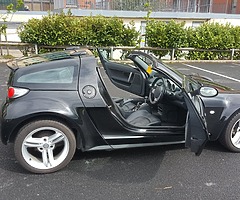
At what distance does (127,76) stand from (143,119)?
1.04 metres

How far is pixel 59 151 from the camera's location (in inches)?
109

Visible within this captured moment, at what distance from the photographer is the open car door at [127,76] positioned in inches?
157

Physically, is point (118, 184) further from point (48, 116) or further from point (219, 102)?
point (219, 102)

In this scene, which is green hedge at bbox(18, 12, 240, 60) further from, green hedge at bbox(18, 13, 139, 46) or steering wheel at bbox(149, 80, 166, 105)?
steering wheel at bbox(149, 80, 166, 105)

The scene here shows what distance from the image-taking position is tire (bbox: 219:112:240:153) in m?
3.11

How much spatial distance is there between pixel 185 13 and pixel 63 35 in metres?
10.6

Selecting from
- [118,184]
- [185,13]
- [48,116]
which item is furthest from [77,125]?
[185,13]

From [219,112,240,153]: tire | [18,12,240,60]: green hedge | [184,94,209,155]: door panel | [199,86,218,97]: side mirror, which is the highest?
[18,12,240,60]: green hedge

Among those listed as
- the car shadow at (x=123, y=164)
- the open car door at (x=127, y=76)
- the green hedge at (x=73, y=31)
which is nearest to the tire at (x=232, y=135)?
the car shadow at (x=123, y=164)

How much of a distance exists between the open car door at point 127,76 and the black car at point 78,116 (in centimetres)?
87

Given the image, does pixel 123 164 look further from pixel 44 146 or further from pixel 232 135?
pixel 232 135

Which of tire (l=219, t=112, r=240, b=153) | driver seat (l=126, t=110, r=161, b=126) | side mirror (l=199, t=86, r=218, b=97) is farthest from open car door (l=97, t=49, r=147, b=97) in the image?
tire (l=219, t=112, r=240, b=153)

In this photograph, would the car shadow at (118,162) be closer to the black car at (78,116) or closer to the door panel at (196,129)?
the black car at (78,116)

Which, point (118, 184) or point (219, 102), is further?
point (219, 102)
